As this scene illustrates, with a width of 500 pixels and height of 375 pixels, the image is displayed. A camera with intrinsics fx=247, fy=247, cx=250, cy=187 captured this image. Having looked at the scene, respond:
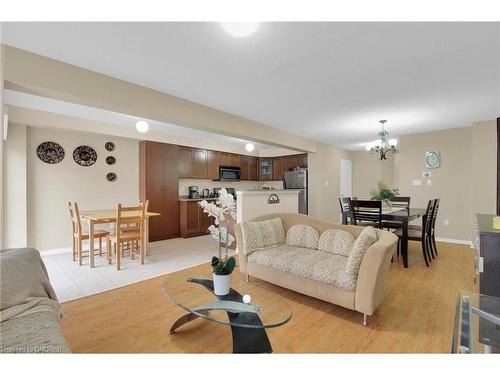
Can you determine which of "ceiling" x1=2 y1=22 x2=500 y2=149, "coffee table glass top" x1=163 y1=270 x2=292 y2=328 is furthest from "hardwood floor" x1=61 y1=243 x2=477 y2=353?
"ceiling" x1=2 y1=22 x2=500 y2=149

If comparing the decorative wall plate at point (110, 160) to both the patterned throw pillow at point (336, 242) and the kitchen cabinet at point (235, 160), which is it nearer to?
the kitchen cabinet at point (235, 160)

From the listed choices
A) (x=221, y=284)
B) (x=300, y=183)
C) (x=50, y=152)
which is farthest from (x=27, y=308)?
(x=300, y=183)

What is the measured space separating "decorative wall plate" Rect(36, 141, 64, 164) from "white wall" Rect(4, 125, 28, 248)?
27 cm

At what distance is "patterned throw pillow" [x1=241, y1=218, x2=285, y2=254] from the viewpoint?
2.95m

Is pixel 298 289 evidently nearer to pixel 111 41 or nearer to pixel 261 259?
pixel 261 259

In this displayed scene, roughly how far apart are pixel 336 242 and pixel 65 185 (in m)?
4.59

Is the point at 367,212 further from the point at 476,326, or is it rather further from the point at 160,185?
the point at 160,185

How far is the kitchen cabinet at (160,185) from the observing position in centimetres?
509

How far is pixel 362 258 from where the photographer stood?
6.88 feet

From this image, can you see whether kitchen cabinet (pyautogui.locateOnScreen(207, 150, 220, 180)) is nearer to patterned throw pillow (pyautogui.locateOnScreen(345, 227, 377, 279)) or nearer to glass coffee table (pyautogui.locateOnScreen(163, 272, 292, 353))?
glass coffee table (pyautogui.locateOnScreen(163, 272, 292, 353))

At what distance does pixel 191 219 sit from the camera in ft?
18.2

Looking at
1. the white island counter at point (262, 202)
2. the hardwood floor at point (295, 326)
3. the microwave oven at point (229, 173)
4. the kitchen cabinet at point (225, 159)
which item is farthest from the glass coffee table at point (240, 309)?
the kitchen cabinet at point (225, 159)
